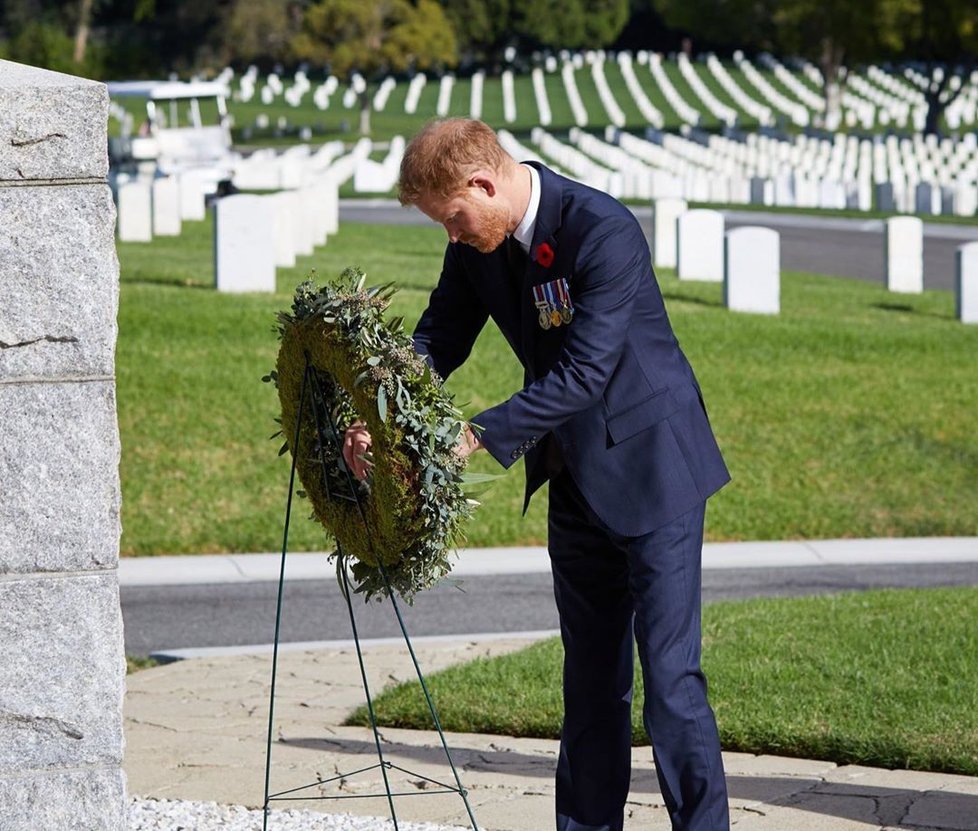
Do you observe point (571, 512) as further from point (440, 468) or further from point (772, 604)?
point (772, 604)

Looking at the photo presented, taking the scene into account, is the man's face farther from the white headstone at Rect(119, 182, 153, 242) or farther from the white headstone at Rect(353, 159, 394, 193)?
the white headstone at Rect(353, 159, 394, 193)

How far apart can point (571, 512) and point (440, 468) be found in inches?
23.9

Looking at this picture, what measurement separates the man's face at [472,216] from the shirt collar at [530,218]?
0.10m

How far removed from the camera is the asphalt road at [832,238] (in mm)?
22984

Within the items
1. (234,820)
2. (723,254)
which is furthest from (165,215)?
(234,820)

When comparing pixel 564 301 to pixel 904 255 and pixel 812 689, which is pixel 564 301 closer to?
pixel 812 689

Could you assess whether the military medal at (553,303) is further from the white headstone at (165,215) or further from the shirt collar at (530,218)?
the white headstone at (165,215)

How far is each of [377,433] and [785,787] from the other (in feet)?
7.10

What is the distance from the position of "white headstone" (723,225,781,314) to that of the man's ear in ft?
40.2

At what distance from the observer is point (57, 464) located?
13.5ft

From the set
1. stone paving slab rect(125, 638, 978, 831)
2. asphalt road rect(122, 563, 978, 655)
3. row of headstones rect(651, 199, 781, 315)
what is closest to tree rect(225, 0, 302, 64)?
row of headstones rect(651, 199, 781, 315)

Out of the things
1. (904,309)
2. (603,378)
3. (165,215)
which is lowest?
(904,309)

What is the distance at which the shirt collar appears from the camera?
169 inches

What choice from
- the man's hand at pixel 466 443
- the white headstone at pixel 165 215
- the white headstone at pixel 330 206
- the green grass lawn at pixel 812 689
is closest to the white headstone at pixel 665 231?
the white headstone at pixel 330 206
